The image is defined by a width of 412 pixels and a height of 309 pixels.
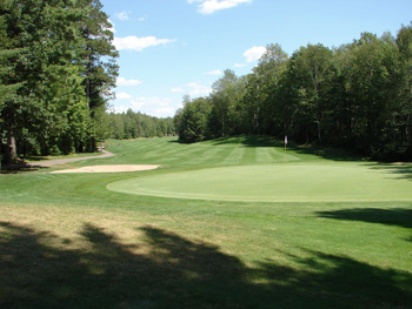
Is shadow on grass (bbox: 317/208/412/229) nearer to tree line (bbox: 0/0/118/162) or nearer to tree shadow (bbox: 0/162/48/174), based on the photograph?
tree line (bbox: 0/0/118/162)

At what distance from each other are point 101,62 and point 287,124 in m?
34.2

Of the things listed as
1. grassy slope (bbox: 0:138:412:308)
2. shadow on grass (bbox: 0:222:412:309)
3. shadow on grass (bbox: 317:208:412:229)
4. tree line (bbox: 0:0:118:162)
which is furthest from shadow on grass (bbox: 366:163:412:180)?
tree line (bbox: 0:0:118:162)

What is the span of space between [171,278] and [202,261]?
2.80 ft

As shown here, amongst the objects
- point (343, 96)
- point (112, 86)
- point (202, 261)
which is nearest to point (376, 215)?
point (202, 261)

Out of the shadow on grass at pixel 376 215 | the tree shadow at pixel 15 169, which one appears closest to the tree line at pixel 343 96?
the shadow on grass at pixel 376 215

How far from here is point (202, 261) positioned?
5.35 meters

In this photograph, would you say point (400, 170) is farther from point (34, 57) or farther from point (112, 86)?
point (112, 86)

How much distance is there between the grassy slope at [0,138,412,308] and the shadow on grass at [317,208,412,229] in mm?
65

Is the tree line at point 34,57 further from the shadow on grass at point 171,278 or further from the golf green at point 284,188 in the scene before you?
the shadow on grass at point 171,278

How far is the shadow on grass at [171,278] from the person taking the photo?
3930mm

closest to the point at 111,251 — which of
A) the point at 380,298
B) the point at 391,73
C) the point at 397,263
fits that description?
the point at 380,298

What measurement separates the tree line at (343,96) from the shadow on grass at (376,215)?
29393mm

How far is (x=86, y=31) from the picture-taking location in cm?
5288

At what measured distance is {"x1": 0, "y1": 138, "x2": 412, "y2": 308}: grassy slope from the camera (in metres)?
4.04
